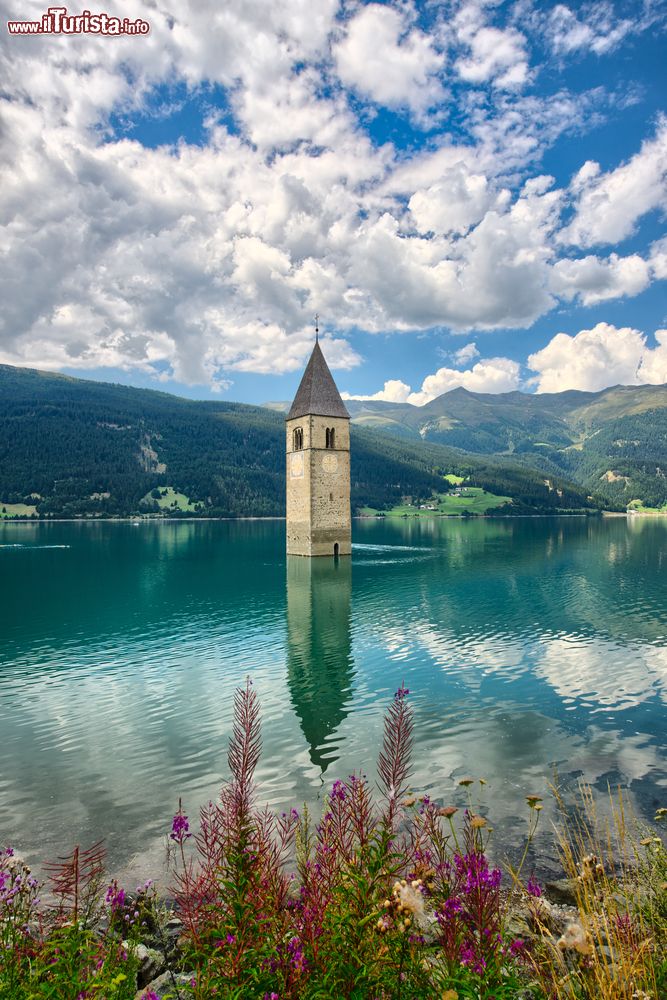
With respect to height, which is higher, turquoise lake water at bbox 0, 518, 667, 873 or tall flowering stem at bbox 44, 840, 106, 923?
tall flowering stem at bbox 44, 840, 106, 923

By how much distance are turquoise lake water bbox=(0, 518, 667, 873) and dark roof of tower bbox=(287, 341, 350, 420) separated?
2710 centimetres

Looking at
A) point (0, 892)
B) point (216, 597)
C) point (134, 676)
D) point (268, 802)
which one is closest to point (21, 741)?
point (134, 676)

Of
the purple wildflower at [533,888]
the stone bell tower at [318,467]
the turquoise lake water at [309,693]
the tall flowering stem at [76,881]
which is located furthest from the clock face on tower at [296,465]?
the purple wildflower at [533,888]

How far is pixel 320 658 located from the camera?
77.5ft

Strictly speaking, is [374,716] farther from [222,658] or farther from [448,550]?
[448,550]

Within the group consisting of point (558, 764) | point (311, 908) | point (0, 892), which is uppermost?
point (311, 908)

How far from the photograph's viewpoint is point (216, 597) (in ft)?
129

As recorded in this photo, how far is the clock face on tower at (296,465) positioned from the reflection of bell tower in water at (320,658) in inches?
820

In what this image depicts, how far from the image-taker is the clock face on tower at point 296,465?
65188mm

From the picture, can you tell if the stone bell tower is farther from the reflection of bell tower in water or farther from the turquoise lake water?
the turquoise lake water

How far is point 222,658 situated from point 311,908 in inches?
792

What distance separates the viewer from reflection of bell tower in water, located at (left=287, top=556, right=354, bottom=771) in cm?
1620

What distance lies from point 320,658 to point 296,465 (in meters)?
44.3

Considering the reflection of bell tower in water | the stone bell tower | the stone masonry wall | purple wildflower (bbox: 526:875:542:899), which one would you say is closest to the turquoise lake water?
the reflection of bell tower in water
